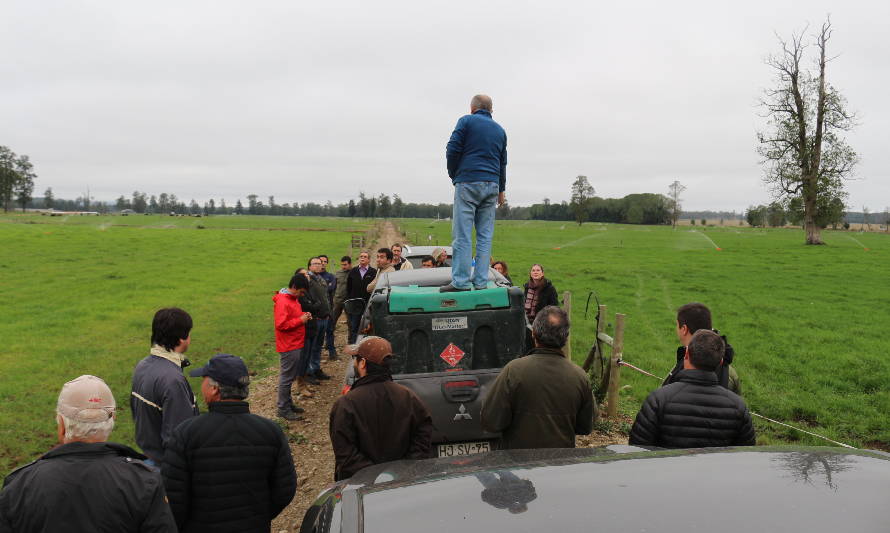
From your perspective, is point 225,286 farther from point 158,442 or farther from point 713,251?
point 713,251

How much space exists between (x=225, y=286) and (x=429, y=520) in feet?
75.0

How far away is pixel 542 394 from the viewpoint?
3816mm

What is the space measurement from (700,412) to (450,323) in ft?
8.71

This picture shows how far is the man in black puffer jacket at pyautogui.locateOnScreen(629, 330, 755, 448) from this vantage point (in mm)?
3352

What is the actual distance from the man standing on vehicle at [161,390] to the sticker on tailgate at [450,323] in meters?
2.38

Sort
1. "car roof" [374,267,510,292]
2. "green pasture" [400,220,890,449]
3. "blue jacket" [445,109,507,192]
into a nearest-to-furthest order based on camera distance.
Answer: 1. "blue jacket" [445,109,507,192]
2. "car roof" [374,267,510,292]
3. "green pasture" [400,220,890,449]

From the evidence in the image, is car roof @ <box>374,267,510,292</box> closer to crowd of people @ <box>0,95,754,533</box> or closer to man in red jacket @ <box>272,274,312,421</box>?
man in red jacket @ <box>272,274,312,421</box>

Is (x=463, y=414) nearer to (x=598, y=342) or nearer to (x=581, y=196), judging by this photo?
(x=598, y=342)

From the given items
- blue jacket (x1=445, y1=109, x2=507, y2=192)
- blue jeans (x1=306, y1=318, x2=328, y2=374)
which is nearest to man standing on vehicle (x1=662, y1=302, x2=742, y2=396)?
blue jacket (x1=445, y1=109, x2=507, y2=192)

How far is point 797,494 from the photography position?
6.38 ft

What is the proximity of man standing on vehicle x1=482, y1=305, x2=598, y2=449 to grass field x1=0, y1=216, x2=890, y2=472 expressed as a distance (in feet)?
16.2

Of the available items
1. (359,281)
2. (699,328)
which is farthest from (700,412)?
(359,281)

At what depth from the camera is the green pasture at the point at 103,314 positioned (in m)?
8.63

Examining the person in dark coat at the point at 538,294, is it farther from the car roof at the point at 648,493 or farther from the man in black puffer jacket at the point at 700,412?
the car roof at the point at 648,493
